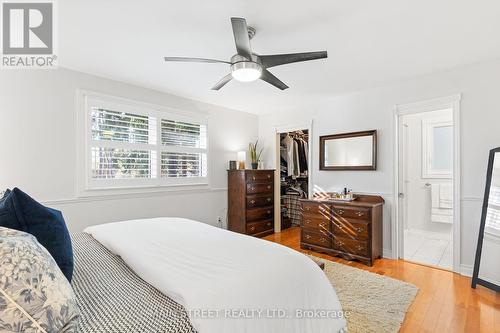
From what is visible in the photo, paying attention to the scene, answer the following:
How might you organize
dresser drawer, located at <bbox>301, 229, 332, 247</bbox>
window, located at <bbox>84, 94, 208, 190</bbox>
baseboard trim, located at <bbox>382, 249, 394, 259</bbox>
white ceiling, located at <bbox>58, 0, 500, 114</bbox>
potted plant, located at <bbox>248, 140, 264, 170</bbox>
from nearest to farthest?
white ceiling, located at <bbox>58, 0, 500, 114</bbox>, window, located at <bbox>84, 94, 208, 190</bbox>, baseboard trim, located at <bbox>382, 249, 394, 259</bbox>, dresser drawer, located at <bbox>301, 229, 332, 247</bbox>, potted plant, located at <bbox>248, 140, 264, 170</bbox>

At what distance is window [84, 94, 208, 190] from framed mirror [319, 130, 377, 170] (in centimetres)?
208

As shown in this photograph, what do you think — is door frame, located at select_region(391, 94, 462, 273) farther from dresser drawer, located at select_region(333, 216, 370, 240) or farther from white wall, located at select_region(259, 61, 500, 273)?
dresser drawer, located at select_region(333, 216, 370, 240)

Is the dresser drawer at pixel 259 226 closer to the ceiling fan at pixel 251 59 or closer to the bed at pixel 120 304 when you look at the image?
the ceiling fan at pixel 251 59

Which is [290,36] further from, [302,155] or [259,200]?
[302,155]

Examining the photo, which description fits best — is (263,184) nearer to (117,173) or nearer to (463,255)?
(117,173)

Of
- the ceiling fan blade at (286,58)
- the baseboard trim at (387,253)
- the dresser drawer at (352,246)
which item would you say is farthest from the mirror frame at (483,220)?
the ceiling fan blade at (286,58)

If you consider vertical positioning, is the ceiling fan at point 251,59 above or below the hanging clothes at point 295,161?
above

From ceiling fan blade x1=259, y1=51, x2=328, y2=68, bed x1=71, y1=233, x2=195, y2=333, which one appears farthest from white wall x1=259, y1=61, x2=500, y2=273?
bed x1=71, y1=233, x2=195, y2=333

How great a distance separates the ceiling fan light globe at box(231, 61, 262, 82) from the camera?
78.9 inches

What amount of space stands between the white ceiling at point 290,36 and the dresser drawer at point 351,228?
1.92 metres

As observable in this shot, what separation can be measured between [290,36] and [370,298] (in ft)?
8.35

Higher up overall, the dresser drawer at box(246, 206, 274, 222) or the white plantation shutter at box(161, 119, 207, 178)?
the white plantation shutter at box(161, 119, 207, 178)

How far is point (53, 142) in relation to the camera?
111 inches

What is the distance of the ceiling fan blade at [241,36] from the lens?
1558 mm
